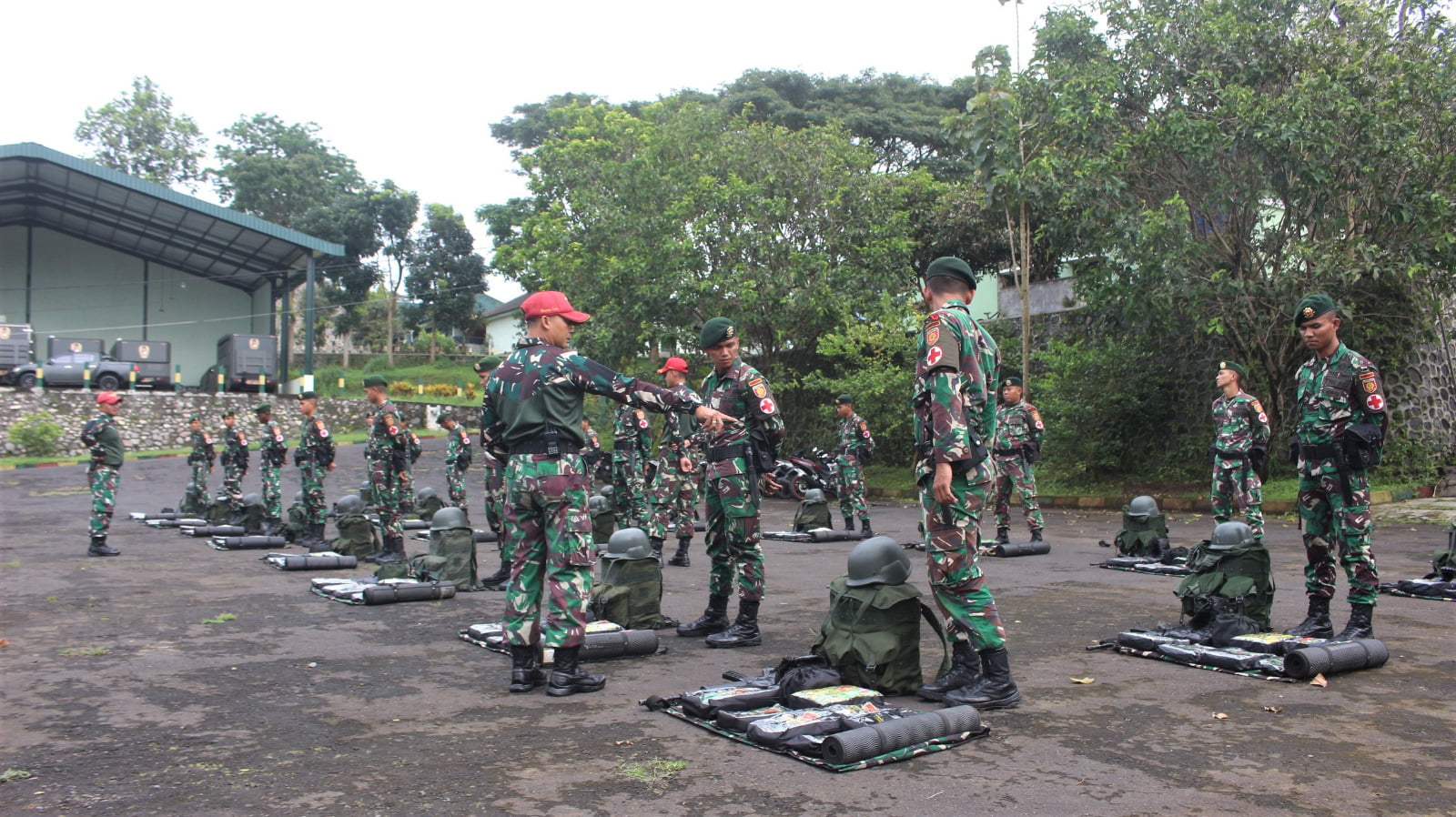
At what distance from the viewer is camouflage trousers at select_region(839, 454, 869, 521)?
1403cm

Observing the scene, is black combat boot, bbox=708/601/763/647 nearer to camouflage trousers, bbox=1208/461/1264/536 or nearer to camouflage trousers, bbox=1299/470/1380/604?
camouflage trousers, bbox=1299/470/1380/604

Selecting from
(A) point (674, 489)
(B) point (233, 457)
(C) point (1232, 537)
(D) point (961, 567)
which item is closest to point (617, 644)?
(D) point (961, 567)

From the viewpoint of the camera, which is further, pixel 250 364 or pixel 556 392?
pixel 250 364

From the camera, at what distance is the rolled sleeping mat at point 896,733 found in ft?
12.8

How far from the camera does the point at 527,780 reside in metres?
3.81

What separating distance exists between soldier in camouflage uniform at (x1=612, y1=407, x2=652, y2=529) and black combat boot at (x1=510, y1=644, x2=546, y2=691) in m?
7.02

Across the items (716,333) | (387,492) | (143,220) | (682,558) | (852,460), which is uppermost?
(143,220)

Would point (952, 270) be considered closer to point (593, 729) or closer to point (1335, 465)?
point (593, 729)

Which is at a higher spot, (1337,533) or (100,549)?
(1337,533)

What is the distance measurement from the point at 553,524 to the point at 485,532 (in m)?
8.50

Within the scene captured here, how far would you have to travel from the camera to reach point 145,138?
51.6 metres

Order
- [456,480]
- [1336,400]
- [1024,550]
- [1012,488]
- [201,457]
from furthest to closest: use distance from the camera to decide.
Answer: [201,457] < [456,480] < [1012,488] < [1024,550] < [1336,400]

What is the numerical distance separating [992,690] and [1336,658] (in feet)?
6.89

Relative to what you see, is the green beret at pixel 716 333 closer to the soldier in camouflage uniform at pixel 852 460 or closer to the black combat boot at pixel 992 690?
the black combat boot at pixel 992 690
